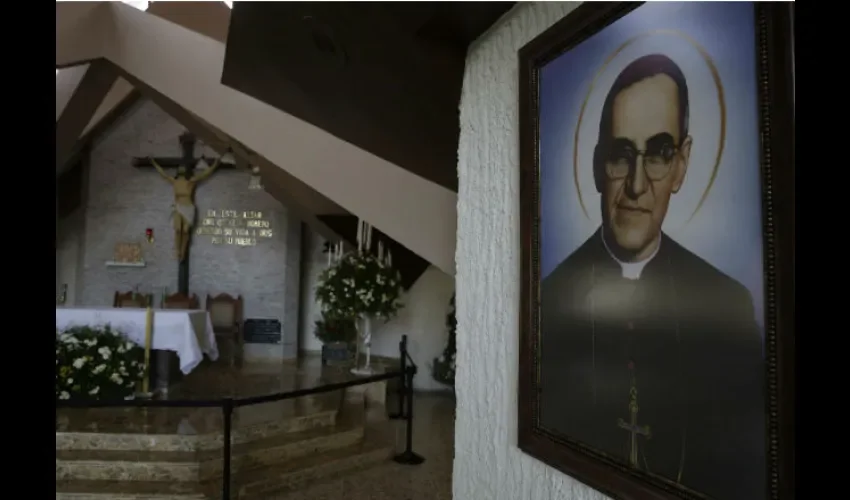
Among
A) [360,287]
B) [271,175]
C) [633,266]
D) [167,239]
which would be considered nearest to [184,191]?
[167,239]

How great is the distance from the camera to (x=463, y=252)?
179 centimetres

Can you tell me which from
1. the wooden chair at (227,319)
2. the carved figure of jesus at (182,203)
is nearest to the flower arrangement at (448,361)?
the wooden chair at (227,319)

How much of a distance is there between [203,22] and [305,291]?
4348 millimetres

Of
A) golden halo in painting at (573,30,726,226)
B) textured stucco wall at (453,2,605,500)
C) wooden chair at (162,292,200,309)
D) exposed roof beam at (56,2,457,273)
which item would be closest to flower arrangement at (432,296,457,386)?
exposed roof beam at (56,2,457,273)

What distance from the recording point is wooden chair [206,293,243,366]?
27.9 ft

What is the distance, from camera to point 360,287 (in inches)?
252

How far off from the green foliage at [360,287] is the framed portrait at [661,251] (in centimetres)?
505

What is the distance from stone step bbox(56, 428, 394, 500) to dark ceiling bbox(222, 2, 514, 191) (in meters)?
2.65

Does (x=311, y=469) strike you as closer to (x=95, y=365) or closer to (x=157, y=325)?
(x=95, y=365)

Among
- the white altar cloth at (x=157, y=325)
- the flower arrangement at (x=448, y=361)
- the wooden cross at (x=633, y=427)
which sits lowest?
the flower arrangement at (x=448, y=361)

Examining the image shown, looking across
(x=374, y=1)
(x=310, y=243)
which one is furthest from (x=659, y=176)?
(x=310, y=243)

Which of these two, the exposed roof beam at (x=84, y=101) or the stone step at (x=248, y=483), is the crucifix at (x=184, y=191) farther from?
the stone step at (x=248, y=483)

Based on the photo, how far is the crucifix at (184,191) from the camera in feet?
28.5

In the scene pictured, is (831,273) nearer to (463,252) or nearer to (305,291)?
(463,252)
